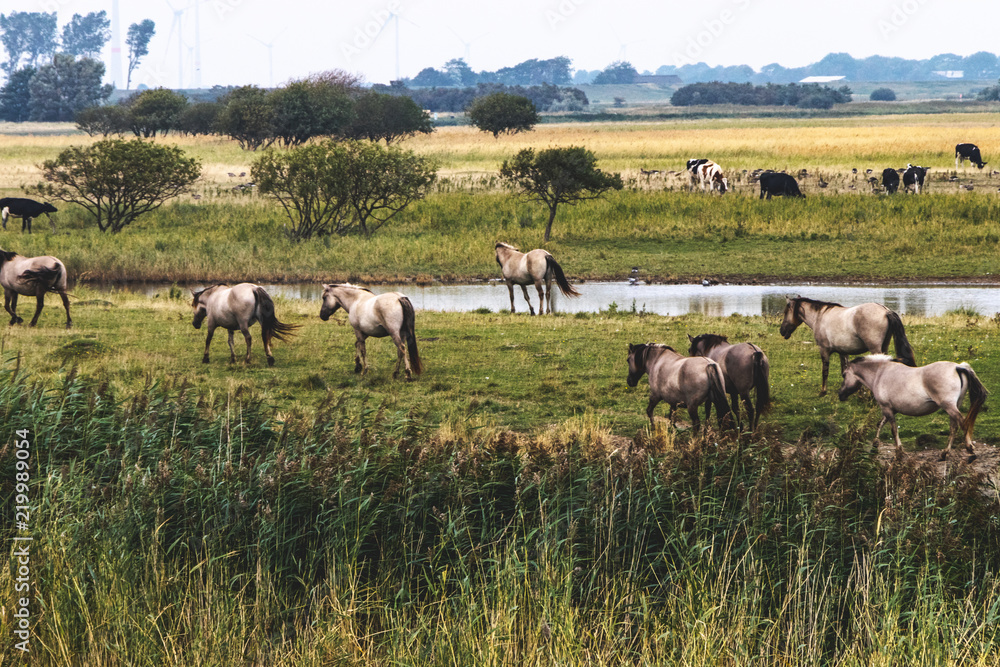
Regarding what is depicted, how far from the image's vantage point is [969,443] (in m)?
10.8

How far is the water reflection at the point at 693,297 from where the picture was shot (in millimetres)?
26000

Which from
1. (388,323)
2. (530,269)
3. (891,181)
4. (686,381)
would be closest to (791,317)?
(686,381)

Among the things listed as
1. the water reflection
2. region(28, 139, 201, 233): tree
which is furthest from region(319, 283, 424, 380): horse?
region(28, 139, 201, 233): tree

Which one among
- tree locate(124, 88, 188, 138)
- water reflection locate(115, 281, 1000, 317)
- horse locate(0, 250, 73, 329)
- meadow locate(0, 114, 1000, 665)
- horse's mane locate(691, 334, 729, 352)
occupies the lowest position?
water reflection locate(115, 281, 1000, 317)

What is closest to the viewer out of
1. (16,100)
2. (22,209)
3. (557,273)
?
(557,273)

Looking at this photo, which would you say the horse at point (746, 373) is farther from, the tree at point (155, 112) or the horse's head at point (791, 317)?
the tree at point (155, 112)

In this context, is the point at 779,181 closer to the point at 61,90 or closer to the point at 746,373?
the point at 746,373

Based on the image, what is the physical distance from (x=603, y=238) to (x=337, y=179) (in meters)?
9.89

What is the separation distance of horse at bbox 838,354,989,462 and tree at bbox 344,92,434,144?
73.1m

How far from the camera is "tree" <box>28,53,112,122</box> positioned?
135 meters

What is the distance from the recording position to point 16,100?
13750 centimetres

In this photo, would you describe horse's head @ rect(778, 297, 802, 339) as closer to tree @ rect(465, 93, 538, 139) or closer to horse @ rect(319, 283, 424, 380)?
horse @ rect(319, 283, 424, 380)

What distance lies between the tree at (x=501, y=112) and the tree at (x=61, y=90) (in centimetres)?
7047

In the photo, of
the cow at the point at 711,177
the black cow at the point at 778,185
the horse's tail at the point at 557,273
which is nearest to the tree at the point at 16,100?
the cow at the point at 711,177
